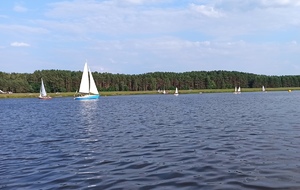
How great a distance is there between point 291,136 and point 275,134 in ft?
4.87

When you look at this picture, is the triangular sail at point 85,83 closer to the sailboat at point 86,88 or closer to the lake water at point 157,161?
the sailboat at point 86,88

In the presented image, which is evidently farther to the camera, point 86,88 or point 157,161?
point 86,88

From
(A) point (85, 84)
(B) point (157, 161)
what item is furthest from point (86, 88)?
Answer: (B) point (157, 161)

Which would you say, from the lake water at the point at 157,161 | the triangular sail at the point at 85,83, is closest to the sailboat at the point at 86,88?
the triangular sail at the point at 85,83

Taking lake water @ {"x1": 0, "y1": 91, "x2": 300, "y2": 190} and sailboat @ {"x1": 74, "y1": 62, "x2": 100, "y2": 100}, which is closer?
lake water @ {"x1": 0, "y1": 91, "x2": 300, "y2": 190}

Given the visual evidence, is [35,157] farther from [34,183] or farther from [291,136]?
[291,136]

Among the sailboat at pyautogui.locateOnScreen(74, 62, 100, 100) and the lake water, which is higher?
the sailboat at pyautogui.locateOnScreen(74, 62, 100, 100)

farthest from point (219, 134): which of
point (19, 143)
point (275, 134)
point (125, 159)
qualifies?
point (19, 143)

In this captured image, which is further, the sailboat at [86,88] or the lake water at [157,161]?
the sailboat at [86,88]

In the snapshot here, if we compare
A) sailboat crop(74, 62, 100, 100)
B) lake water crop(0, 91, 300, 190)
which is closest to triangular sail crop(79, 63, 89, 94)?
sailboat crop(74, 62, 100, 100)

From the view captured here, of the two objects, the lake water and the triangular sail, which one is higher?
the triangular sail

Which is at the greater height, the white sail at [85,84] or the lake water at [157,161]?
the white sail at [85,84]

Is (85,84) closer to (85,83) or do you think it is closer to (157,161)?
(85,83)

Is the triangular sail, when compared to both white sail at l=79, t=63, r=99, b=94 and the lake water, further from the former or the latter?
the lake water
